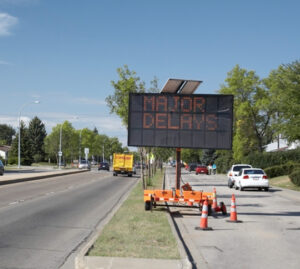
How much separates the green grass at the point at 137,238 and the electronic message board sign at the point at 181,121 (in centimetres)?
257

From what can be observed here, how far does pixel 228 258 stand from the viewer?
898cm

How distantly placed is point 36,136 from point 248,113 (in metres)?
75.0

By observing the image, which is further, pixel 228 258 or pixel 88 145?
pixel 88 145

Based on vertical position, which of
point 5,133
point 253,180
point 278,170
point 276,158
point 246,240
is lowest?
point 246,240

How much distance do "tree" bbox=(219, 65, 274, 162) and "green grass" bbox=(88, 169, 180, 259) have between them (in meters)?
52.2

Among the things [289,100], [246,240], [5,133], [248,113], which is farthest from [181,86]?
[5,133]

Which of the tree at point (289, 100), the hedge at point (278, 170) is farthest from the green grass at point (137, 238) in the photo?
the hedge at point (278, 170)

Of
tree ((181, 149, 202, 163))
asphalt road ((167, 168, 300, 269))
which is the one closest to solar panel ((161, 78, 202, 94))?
asphalt road ((167, 168, 300, 269))

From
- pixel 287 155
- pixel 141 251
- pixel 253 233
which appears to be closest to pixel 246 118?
pixel 287 155

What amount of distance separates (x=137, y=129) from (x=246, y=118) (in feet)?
166

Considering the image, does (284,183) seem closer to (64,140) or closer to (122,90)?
(122,90)

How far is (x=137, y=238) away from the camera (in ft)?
33.0

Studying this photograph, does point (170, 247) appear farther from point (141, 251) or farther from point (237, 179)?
point (237, 179)

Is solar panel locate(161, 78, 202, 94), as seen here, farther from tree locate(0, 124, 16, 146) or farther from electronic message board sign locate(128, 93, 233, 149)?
tree locate(0, 124, 16, 146)
